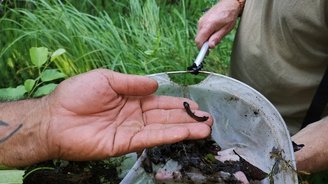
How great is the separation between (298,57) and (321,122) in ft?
0.83

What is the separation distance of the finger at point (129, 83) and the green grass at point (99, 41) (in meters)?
0.80

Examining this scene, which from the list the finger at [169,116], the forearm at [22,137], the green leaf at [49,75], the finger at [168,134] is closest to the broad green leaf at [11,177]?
the forearm at [22,137]

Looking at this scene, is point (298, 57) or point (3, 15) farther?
point (3, 15)

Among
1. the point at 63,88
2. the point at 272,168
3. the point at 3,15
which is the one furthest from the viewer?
the point at 3,15

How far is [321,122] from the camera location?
158 cm

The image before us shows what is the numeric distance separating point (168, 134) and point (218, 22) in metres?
0.68

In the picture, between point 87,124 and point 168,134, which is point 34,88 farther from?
point 168,134

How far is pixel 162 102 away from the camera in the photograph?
1.61 m

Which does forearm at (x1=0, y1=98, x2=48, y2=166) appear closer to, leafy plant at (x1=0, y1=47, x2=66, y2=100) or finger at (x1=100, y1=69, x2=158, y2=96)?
finger at (x1=100, y1=69, x2=158, y2=96)

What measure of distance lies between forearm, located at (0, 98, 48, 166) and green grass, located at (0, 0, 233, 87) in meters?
0.89

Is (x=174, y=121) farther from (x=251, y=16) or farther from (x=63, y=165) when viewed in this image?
(x=251, y=16)

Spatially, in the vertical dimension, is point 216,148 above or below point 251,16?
below

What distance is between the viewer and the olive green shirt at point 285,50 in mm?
1576

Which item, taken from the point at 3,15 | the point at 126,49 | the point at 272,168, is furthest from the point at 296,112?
the point at 3,15
